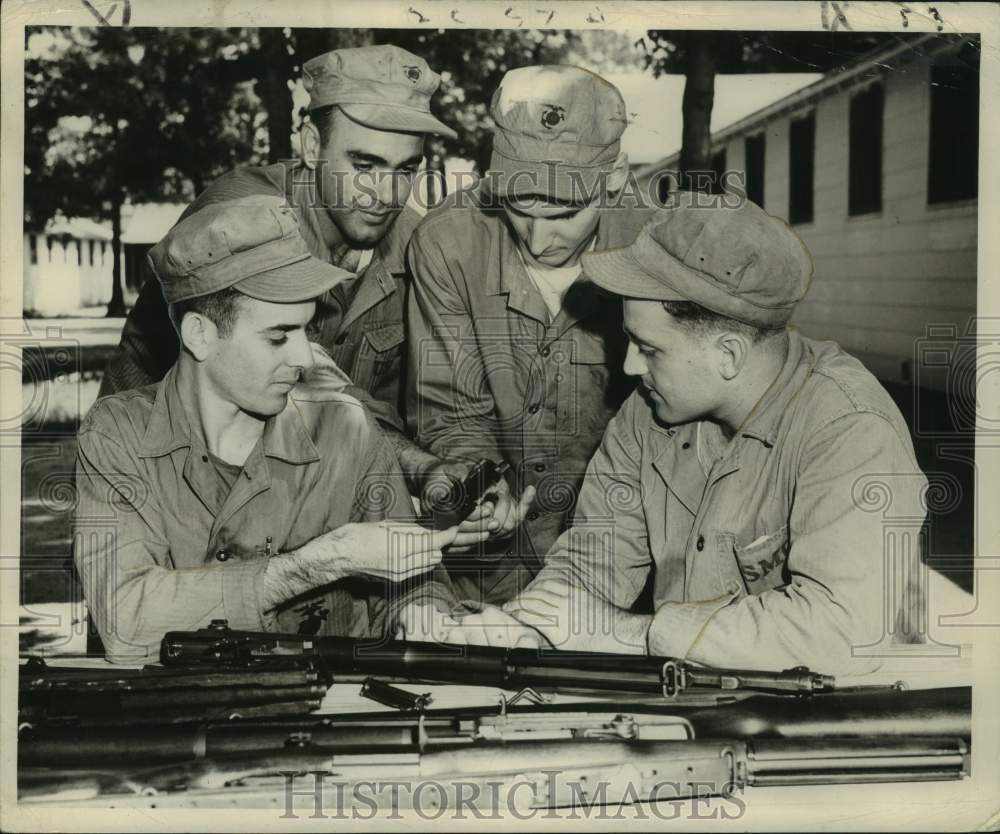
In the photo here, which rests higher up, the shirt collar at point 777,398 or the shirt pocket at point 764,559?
the shirt collar at point 777,398

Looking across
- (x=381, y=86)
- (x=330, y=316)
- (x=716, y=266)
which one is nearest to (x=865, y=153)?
(x=716, y=266)

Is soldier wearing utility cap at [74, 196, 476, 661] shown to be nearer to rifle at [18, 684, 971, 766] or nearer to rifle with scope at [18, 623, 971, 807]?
rifle with scope at [18, 623, 971, 807]

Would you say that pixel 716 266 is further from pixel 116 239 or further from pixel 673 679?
pixel 116 239

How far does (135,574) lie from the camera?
14.8 ft

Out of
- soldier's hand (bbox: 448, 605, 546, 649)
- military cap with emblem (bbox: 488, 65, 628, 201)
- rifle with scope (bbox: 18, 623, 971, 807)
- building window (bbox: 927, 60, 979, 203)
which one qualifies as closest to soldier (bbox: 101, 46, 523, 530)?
military cap with emblem (bbox: 488, 65, 628, 201)

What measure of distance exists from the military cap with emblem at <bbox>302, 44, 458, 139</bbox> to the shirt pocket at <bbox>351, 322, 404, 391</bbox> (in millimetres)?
737

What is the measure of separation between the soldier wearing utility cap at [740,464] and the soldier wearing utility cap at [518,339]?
0.61 feet

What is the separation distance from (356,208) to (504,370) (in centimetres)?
81

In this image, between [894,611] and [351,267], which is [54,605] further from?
[894,611]

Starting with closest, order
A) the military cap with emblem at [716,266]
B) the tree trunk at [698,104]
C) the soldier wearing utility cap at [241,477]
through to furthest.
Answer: the military cap with emblem at [716,266] → the soldier wearing utility cap at [241,477] → the tree trunk at [698,104]

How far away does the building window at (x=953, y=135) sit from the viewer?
4.77 metres

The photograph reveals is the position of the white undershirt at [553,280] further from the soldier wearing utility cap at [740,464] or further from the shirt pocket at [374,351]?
the shirt pocket at [374,351]

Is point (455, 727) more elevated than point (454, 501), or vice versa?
point (454, 501)

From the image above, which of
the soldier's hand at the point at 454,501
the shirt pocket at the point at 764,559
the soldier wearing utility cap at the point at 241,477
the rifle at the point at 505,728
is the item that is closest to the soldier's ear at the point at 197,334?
the soldier wearing utility cap at the point at 241,477
